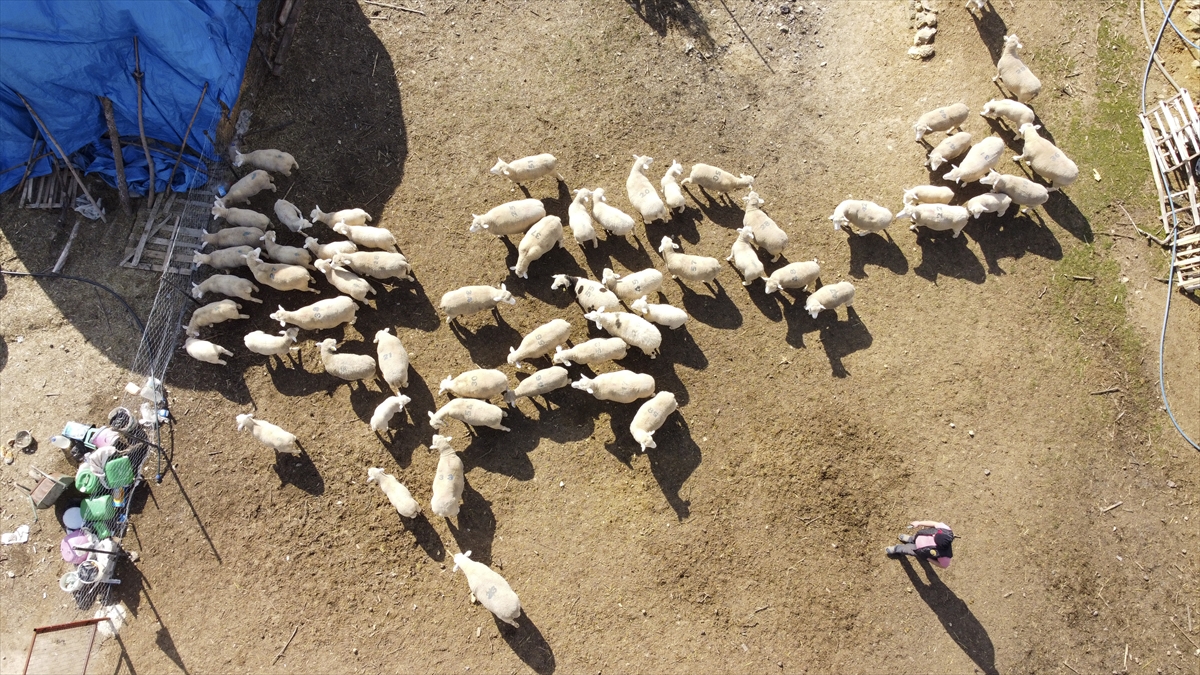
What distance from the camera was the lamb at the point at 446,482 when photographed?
30.2 feet

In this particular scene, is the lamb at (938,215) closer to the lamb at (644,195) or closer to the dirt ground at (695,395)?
the dirt ground at (695,395)

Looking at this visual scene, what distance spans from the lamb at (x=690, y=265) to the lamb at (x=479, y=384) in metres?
3.54

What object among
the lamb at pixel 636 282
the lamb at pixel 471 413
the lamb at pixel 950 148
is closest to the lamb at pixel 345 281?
the lamb at pixel 471 413

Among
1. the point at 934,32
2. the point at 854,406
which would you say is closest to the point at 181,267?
the point at 854,406

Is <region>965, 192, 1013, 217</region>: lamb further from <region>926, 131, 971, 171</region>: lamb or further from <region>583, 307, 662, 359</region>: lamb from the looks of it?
<region>583, 307, 662, 359</region>: lamb

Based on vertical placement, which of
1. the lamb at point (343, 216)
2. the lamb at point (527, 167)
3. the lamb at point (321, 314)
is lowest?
the lamb at point (321, 314)

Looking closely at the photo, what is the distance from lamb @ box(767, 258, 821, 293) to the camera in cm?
1002

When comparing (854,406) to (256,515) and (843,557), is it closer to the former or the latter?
(843,557)

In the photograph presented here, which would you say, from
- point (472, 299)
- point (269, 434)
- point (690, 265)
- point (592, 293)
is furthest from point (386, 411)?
point (690, 265)

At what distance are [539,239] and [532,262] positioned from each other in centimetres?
75

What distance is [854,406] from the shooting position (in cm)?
1008

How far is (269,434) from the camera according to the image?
936cm

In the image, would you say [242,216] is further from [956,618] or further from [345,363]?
[956,618]

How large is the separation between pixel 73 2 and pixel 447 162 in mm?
5607
